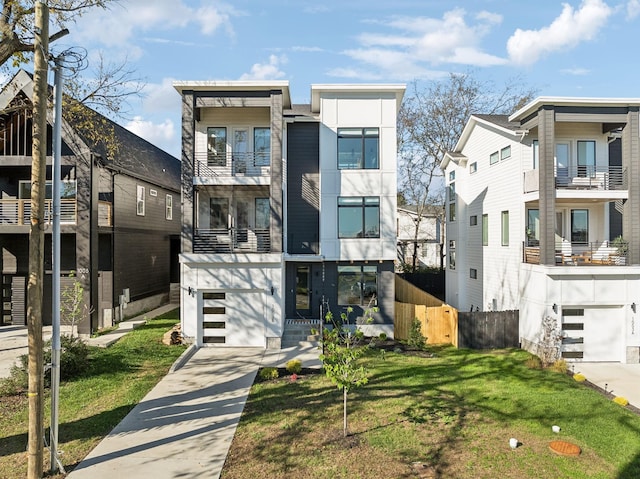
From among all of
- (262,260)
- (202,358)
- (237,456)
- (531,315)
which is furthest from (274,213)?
(531,315)

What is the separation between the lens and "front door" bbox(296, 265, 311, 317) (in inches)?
687

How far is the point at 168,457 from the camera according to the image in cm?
Result: 757

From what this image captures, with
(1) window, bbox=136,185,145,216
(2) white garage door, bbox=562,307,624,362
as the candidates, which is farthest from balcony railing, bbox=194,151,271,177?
(2) white garage door, bbox=562,307,624,362

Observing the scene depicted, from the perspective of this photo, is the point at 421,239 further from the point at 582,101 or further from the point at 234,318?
the point at 234,318

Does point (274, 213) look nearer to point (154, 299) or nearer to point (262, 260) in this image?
point (262, 260)

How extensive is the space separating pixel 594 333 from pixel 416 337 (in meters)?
6.16

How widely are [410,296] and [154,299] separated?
1442 cm

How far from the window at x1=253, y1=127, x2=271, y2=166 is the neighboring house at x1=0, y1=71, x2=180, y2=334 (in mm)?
6382

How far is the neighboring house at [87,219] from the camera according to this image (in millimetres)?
16766

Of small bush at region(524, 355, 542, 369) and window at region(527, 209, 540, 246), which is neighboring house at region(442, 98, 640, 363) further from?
small bush at region(524, 355, 542, 369)

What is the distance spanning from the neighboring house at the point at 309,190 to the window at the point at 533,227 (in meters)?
5.58

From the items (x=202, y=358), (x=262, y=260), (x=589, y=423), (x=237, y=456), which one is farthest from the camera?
(x=262, y=260)

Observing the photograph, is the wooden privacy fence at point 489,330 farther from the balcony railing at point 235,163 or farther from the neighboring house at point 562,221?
the balcony railing at point 235,163

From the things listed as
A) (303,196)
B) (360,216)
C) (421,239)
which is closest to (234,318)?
(303,196)
